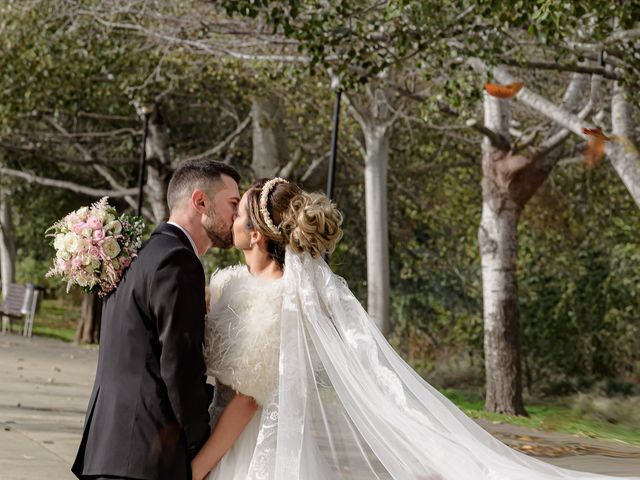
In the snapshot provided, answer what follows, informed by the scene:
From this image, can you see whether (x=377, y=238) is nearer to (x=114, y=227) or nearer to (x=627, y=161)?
(x=627, y=161)

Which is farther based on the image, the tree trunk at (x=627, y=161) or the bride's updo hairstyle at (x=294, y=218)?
the tree trunk at (x=627, y=161)

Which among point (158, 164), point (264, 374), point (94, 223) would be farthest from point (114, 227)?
point (158, 164)

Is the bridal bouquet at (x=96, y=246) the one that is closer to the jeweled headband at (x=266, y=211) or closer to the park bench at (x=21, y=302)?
the jeweled headband at (x=266, y=211)

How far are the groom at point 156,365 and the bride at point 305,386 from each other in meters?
0.18

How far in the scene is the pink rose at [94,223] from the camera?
4.33m

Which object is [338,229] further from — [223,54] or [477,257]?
[477,257]

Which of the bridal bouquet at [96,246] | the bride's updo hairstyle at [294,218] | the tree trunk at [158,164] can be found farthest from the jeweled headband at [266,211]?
the tree trunk at [158,164]

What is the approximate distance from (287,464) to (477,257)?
1883 centimetres

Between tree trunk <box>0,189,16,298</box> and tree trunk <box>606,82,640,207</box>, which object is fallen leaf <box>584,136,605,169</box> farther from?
tree trunk <box>0,189,16,298</box>

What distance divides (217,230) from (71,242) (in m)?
0.59

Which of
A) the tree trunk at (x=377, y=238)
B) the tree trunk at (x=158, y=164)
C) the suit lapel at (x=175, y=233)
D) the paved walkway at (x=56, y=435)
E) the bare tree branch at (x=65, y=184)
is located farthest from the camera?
the bare tree branch at (x=65, y=184)

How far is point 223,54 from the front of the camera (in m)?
18.1

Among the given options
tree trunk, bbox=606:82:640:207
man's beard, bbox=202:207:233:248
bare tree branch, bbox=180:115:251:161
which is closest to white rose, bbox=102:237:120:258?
man's beard, bbox=202:207:233:248

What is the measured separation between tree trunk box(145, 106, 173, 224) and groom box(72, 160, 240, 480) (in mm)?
19936
